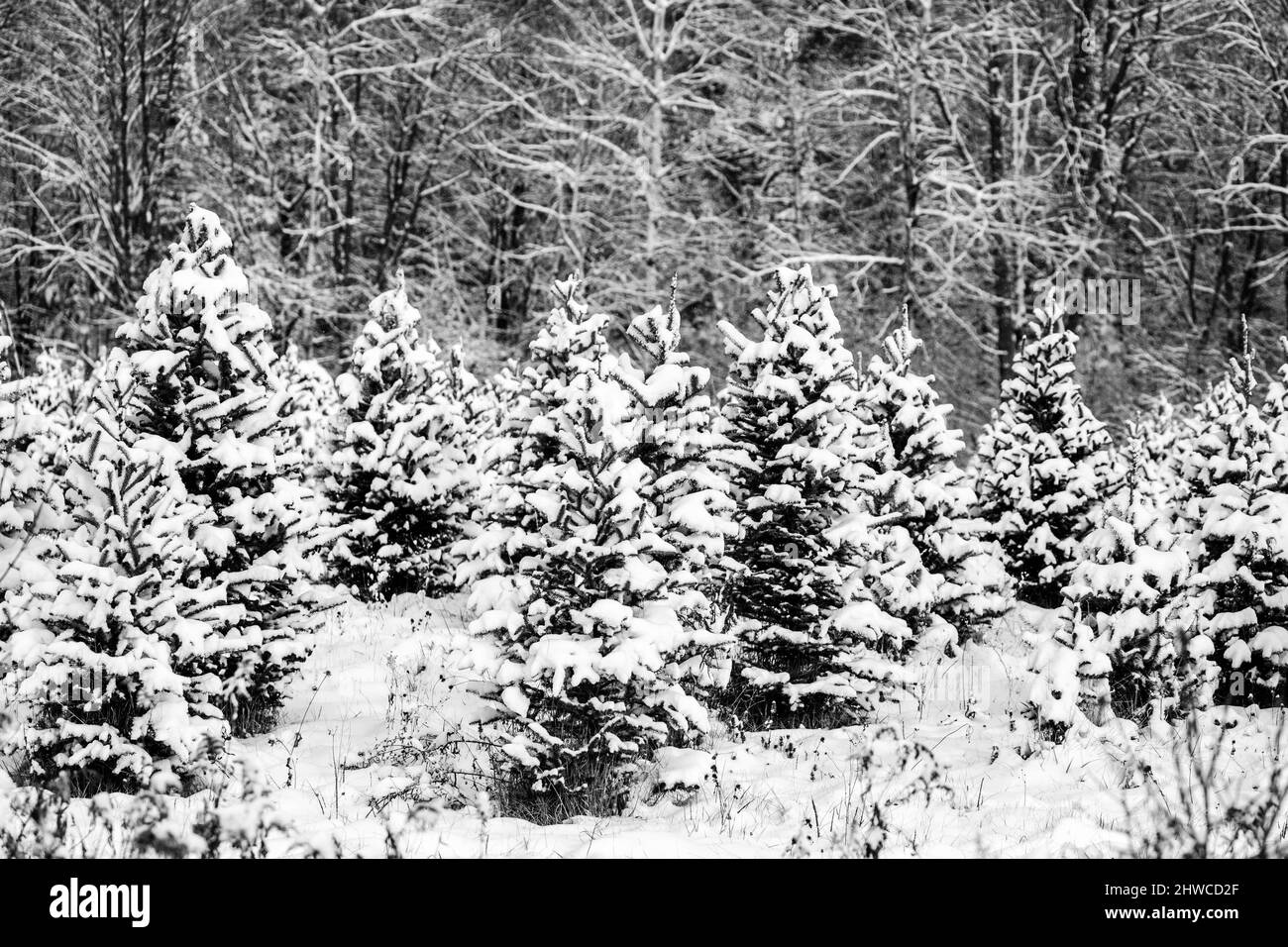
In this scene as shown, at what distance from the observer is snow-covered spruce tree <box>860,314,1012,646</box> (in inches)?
356

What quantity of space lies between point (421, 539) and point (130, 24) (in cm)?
1670

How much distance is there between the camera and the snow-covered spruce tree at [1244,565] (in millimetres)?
7723

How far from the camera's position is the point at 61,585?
5.54 metres

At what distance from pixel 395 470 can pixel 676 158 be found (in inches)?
793

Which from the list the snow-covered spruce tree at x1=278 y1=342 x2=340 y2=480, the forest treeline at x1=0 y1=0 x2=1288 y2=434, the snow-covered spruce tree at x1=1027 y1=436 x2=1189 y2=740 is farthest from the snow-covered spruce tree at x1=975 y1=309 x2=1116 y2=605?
the forest treeline at x1=0 y1=0 x2=1288 y2=434

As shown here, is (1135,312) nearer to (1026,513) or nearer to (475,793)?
(1026,513)

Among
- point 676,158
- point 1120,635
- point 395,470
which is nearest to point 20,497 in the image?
point 395,470

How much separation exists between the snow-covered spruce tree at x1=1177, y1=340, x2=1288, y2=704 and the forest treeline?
1406 centimetres

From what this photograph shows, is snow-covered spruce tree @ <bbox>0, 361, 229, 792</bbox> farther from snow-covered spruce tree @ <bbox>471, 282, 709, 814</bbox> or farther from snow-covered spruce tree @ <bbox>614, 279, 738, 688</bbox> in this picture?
snow-covered spruce tree @ <bbox>614, 279, 738, 688</bbox>

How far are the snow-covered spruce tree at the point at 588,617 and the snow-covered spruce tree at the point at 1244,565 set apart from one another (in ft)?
13.4

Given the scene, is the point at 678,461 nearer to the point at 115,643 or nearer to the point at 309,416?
the point at 115,643

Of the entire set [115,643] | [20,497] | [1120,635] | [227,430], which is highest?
[227,430]

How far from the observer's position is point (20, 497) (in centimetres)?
705

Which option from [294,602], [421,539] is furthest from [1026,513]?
[294,602]
